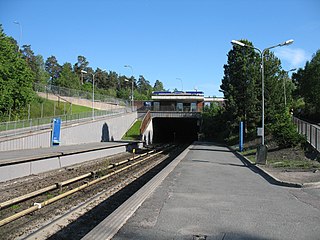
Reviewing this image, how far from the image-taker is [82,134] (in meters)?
35.6

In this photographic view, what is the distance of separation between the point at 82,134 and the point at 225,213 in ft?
97.6

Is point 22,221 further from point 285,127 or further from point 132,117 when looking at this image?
point 132,117

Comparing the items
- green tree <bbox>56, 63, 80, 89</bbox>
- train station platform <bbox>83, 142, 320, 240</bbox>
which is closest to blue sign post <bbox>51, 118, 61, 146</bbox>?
train station platform <bbox>83, 142, 320, 240</bbox>

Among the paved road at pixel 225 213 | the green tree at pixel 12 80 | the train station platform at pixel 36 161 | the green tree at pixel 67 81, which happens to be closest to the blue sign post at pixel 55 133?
the train station platform at pixel 36 161

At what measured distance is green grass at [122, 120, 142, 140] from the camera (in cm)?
4955

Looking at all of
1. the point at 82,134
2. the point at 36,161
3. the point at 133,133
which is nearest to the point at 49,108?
the point at 133,133

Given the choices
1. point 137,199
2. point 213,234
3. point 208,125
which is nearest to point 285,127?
point 137,199

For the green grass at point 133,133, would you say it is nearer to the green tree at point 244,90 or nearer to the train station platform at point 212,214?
the green tree at point 244,90

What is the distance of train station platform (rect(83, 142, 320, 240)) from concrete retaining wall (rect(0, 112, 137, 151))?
600 inches

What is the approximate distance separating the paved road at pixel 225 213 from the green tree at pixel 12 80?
83.3ft

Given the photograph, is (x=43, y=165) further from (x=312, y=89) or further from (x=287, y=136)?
(x=312, y=89)

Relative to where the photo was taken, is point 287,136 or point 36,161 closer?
point 36,161

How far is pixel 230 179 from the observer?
13.2 meters

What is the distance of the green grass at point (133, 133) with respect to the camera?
4955cm
